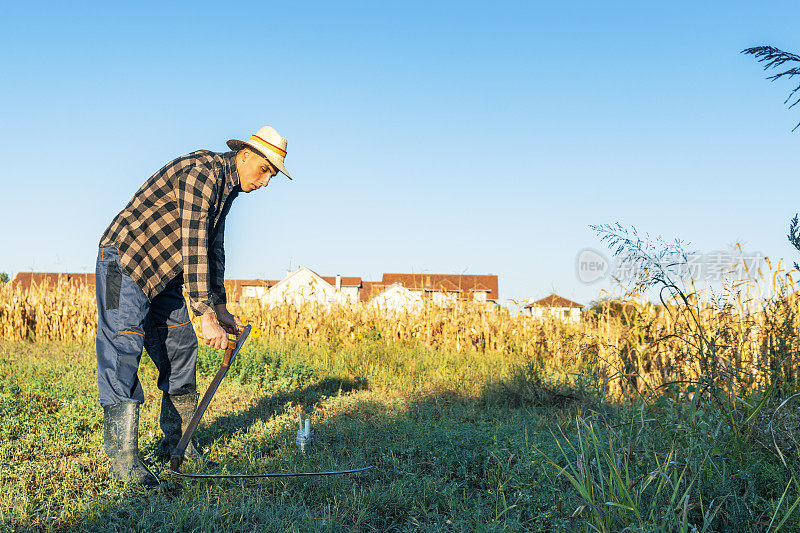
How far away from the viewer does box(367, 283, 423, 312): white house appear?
40.1ft

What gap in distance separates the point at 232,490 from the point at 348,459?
41.8 inches

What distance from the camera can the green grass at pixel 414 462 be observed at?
280 cm

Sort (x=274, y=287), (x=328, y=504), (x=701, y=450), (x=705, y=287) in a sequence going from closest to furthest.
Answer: (x=701, y=450) → (x=328, y=504) → (x=705, y=287) → (x=274, y=287)

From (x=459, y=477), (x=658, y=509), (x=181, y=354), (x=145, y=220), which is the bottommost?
(x=459, y=477)

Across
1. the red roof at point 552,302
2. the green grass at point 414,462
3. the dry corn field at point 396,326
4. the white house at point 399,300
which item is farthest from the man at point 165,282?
the red roof at point 552,302

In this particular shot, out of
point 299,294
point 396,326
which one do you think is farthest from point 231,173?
point 299,294

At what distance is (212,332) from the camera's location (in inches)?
156

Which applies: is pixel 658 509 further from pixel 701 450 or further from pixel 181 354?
pixel 181 354

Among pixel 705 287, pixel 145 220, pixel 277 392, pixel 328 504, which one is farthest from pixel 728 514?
pixel 277 392

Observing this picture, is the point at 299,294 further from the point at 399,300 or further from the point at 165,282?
the point at 165,282

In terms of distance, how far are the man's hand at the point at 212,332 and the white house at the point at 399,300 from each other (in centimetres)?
814

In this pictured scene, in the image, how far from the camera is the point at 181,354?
15.0 ft

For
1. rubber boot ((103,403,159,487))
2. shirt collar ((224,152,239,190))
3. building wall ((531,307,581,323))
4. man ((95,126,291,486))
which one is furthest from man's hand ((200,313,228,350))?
building wall ((531,307,581,323))

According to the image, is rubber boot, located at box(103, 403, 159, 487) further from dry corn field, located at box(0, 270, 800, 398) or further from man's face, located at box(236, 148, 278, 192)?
dry corn field, located at box(0, 270, 800, 398)
